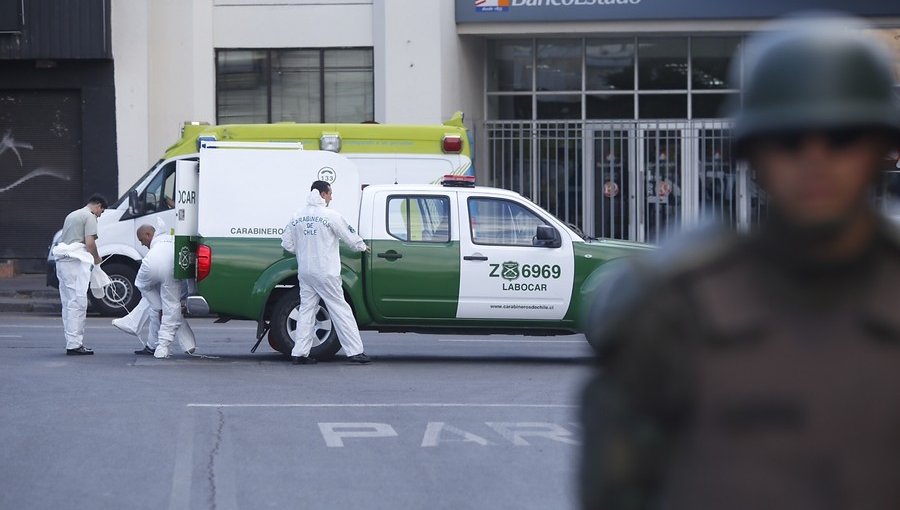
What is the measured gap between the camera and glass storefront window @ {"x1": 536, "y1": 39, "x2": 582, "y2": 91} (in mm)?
26859

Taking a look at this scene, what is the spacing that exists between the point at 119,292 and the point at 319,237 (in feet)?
24.0

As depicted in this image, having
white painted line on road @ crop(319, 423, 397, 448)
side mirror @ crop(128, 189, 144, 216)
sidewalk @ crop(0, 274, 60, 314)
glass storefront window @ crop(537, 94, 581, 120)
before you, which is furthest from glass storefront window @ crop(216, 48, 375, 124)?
white painted line on road @ crop(319, 423, 397, 448)

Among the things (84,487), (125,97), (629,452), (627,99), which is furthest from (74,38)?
(629,452)

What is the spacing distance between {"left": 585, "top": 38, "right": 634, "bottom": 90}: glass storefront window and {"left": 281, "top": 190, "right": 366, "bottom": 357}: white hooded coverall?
1385cm

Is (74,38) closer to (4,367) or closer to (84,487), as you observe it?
(4,367)

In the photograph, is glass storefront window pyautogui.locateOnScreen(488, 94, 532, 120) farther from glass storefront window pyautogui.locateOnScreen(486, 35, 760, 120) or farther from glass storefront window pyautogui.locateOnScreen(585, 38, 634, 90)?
glass storefront window pyautogui.locateOnScreen(585, 38, 634, 90)

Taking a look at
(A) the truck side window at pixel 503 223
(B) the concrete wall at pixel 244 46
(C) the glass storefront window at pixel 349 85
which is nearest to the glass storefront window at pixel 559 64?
(B) the concrete wall at pixel 244 46

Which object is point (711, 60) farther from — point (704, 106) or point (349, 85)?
point (349, 85)

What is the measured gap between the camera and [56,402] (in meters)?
11.2

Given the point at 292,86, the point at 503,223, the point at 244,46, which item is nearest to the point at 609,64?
the point at 292,86

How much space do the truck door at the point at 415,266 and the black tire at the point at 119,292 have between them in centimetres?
681

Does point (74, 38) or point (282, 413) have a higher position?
point (74, 38)

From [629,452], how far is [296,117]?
23785 millimetres

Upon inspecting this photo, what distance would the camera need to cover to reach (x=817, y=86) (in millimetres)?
2109
